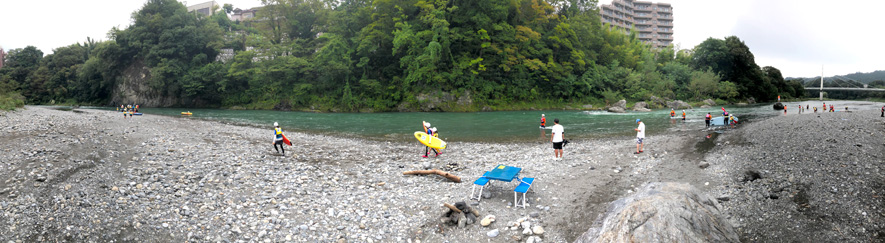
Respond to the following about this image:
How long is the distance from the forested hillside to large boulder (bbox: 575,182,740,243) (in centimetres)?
4678

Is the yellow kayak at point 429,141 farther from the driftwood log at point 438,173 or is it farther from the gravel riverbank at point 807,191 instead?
the gravel riverbank at point 807,191

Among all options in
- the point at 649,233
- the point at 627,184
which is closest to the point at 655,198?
the point at 649,233

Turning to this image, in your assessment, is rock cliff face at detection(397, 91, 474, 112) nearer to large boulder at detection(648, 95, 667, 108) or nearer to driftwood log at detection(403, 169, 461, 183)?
large boulder at detection(648, 95, 667, 108)

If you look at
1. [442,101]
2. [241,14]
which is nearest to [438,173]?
[442,101]

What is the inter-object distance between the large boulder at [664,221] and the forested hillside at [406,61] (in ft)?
153

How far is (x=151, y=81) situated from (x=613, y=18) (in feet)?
409

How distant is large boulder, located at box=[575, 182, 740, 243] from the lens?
5.93 m

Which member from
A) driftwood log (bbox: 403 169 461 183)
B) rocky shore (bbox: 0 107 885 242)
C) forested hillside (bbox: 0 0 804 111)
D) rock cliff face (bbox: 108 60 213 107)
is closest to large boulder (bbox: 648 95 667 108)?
forested hillside (bbox: 0 0 804 111)

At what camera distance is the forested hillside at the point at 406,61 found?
183 ft

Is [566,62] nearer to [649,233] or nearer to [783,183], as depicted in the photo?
[783,183]

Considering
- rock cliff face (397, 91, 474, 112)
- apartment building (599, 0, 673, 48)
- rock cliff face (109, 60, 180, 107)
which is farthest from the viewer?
apartment building (599, 0, 673, 48)

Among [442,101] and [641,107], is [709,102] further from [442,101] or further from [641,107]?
[442,101]

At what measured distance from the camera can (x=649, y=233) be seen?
5.88 metres

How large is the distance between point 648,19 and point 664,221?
150222mm
